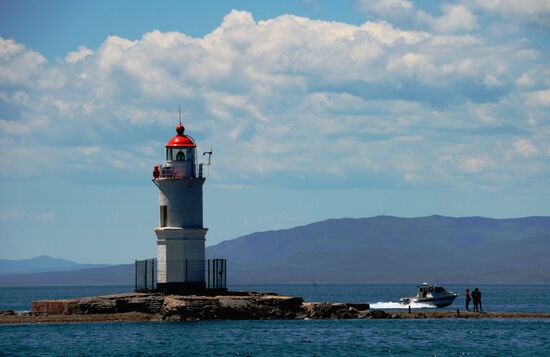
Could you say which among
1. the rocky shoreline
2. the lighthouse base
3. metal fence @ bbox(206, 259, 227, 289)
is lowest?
the rocky shoreline

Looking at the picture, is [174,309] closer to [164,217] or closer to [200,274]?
[200,274]

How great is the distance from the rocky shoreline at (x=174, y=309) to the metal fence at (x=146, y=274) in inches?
52.7

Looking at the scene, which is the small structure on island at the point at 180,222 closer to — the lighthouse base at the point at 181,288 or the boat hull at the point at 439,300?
the lighthouse base at the point at 181,288

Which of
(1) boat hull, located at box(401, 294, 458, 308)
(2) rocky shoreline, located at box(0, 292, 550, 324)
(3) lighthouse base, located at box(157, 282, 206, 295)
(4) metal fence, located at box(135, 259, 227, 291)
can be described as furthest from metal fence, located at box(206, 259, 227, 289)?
(1) boat hull, located at box(401, 294, 458, 308)

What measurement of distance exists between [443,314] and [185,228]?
17.7m

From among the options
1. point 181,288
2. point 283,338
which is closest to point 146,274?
point 181,288

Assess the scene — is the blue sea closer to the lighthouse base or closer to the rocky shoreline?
the rocky shoreline

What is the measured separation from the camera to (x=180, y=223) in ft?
213

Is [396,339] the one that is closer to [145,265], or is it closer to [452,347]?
[452,347]

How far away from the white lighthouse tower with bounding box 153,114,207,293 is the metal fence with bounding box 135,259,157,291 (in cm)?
156

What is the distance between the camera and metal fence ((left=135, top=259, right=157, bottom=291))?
221ft

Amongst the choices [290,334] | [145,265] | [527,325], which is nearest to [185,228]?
[145,265]

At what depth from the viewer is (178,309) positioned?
6272 cm

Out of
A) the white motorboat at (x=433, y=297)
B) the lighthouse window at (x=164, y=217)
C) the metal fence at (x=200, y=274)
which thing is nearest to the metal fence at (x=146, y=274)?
the metal fence at (x=200, y=274)
